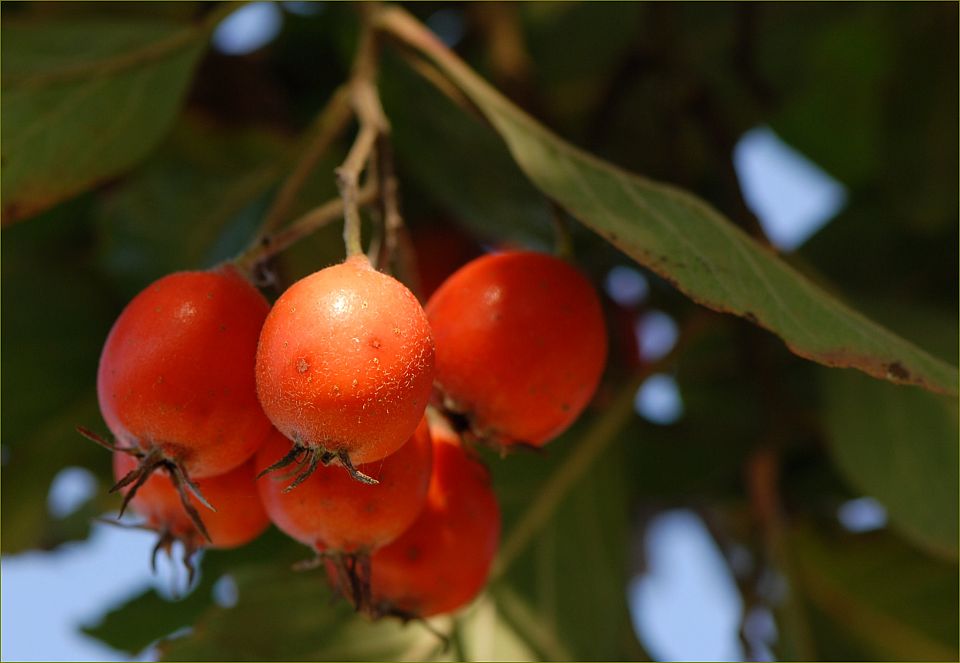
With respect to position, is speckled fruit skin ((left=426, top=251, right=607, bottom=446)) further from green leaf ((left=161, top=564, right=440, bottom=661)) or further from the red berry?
green leaf ((left=161, top=564, right=440, bottom=661))

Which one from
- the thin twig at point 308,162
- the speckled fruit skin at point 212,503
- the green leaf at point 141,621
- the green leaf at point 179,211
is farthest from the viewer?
the green leaf at point 141,621

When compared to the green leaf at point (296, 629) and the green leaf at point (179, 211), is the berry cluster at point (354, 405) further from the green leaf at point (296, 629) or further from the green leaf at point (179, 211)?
the green leaf at point (179, 211)

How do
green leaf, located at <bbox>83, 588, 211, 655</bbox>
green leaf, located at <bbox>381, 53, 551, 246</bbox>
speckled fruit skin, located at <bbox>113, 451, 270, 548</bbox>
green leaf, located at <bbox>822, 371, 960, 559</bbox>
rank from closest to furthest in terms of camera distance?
speckled fruit skin, located at <bbox>113, 451, 270, 548</bbox> < green leaf, located at <bbox>822, 371, 960, 559</bbox> < green leaf, located at <bbox>381, 53, 551, 246</bbox> < green leaf, located at <bbox>83, 588, 211, 655</bbox>

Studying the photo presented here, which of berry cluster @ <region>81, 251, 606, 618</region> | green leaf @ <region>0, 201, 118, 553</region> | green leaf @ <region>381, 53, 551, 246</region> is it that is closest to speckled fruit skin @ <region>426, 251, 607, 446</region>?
berry cluster @ <region>81, 251, 606, 618</region>

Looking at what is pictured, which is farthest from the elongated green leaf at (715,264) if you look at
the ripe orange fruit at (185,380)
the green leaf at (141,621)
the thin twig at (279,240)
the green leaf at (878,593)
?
the green leaf at (141,621)

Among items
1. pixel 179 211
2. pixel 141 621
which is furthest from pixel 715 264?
pixel 141 621

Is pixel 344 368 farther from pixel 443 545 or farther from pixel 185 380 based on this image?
pixel 443 545

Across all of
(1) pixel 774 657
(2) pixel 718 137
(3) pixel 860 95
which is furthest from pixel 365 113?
(3) pixel 860 95
